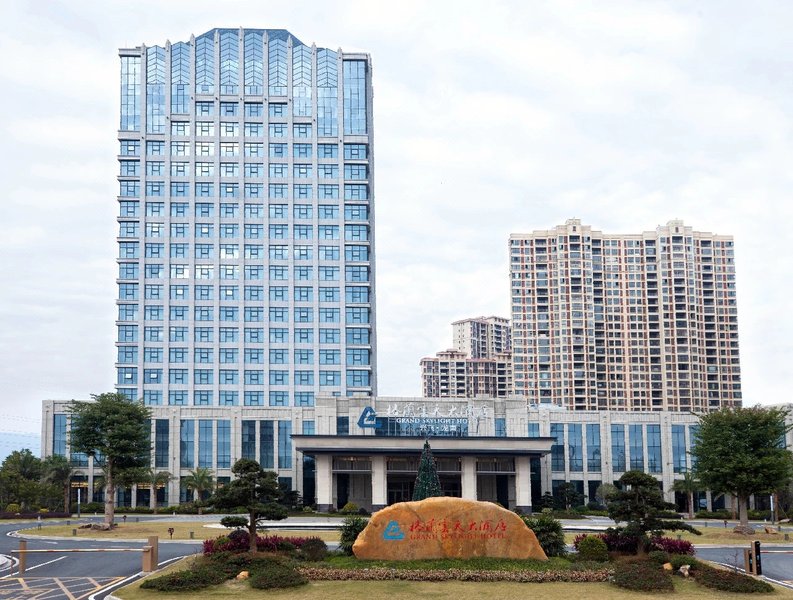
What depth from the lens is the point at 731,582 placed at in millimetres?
34750

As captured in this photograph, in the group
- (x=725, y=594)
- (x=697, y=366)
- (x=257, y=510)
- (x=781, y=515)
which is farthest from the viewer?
(x=697, y=366)

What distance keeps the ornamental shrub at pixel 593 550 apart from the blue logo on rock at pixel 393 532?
863cm

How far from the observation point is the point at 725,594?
34.0 m

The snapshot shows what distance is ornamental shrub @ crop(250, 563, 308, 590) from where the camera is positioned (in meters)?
34.7

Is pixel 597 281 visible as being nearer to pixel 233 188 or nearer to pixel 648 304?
pixel 648 304

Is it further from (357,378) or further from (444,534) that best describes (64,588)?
(357,378)

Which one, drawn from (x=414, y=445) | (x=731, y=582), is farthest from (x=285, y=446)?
(x=731, y=582)

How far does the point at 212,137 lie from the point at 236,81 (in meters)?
10.0

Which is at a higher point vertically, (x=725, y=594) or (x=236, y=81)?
(x=236, y=81)

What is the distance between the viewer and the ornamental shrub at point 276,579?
34.7 m

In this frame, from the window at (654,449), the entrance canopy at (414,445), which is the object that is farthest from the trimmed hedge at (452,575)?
the window at (654,449)

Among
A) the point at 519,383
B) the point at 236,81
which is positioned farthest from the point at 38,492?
the point at 519,383

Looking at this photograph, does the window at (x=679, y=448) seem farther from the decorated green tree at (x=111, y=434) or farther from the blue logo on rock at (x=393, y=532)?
the blue logo on rock at (x=393, y=532)

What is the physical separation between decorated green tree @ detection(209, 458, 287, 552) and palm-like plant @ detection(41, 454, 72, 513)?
6218cm
